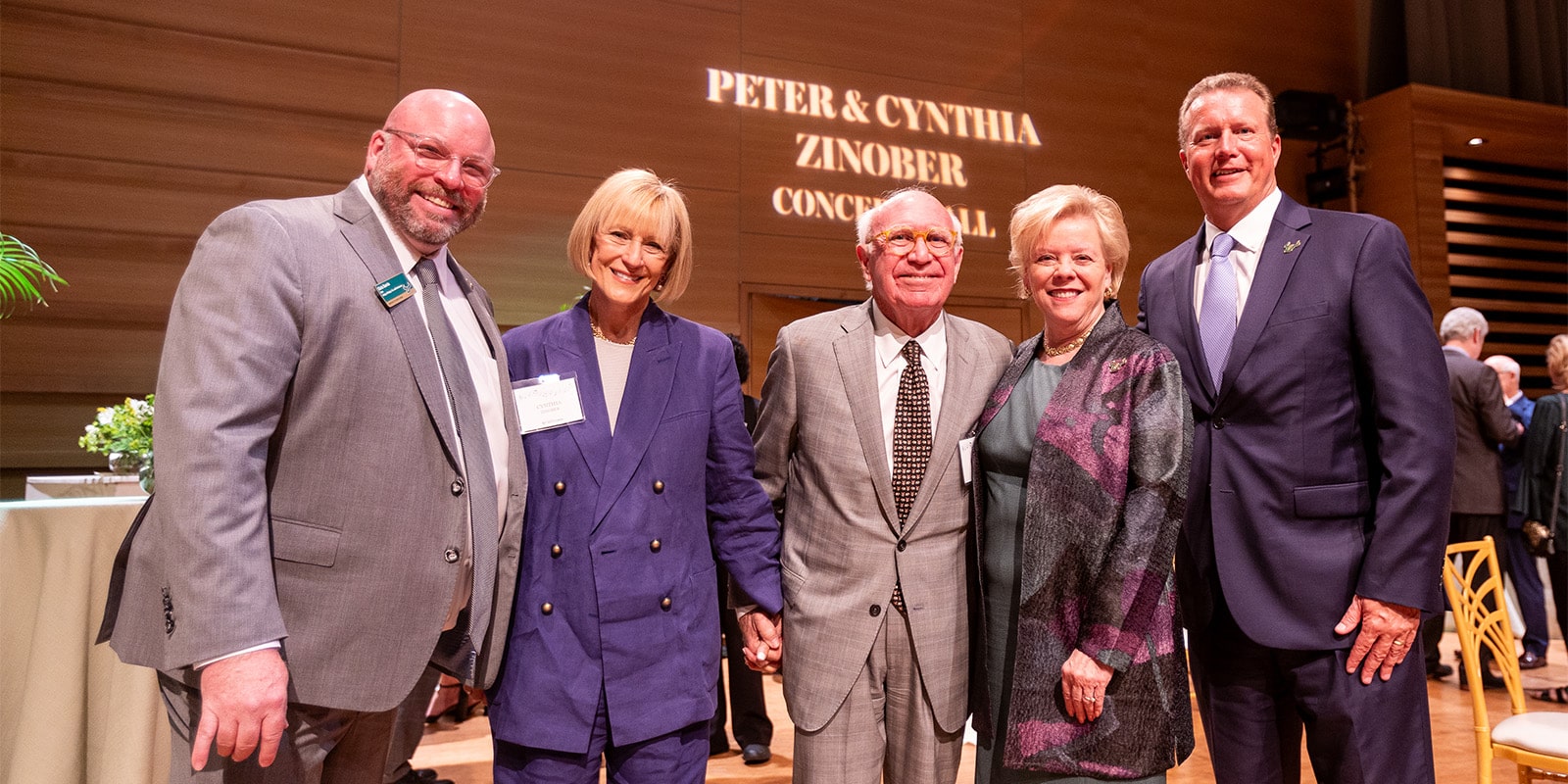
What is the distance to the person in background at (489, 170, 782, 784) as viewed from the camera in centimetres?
176

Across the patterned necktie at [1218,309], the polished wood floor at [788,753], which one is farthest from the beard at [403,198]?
the polished wood floor at [788,753]

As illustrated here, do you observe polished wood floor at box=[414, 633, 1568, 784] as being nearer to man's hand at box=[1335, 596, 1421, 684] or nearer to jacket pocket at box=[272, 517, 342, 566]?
man's hand at box=[1335, 596, 1421, 684]

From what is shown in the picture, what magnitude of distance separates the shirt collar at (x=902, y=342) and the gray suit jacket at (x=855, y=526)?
0.03 metres

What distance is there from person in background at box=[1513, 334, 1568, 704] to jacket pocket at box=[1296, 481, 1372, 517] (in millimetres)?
4260

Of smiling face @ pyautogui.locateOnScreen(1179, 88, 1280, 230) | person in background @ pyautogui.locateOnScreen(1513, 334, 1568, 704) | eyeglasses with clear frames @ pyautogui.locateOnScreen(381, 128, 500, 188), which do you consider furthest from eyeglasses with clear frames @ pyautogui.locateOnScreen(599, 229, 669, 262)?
person in background @ pyautogui.locateOnScreen(1513, 334, 1568, 704)

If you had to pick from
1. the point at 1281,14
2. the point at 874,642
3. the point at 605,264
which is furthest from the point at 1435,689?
the point at 1281,14

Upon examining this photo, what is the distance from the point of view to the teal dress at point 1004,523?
1.87 m

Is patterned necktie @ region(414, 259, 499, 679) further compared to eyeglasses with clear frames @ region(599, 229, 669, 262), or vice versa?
eyeglasses with clear frames @ region(599, 229, 669, 262)

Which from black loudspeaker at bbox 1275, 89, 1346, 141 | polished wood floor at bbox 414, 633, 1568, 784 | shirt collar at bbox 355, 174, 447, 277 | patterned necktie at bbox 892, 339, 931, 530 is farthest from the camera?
black loudspeaker at bbox 1275, 89, 1346, 141

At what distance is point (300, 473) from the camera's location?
142 cm

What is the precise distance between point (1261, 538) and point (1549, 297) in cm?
844

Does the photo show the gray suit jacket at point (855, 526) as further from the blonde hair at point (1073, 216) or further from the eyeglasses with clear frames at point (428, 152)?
the eyeglasses with clear frames at point (428, 152)

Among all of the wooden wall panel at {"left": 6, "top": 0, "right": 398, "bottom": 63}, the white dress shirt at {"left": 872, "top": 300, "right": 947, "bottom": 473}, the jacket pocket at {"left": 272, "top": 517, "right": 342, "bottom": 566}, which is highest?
the wooden wall panel at {"left": 6, "top": 0, "right": 398, "bottom": 63}

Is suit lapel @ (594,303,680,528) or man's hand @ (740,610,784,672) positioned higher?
suit lapel @ (594,303,680,528)
